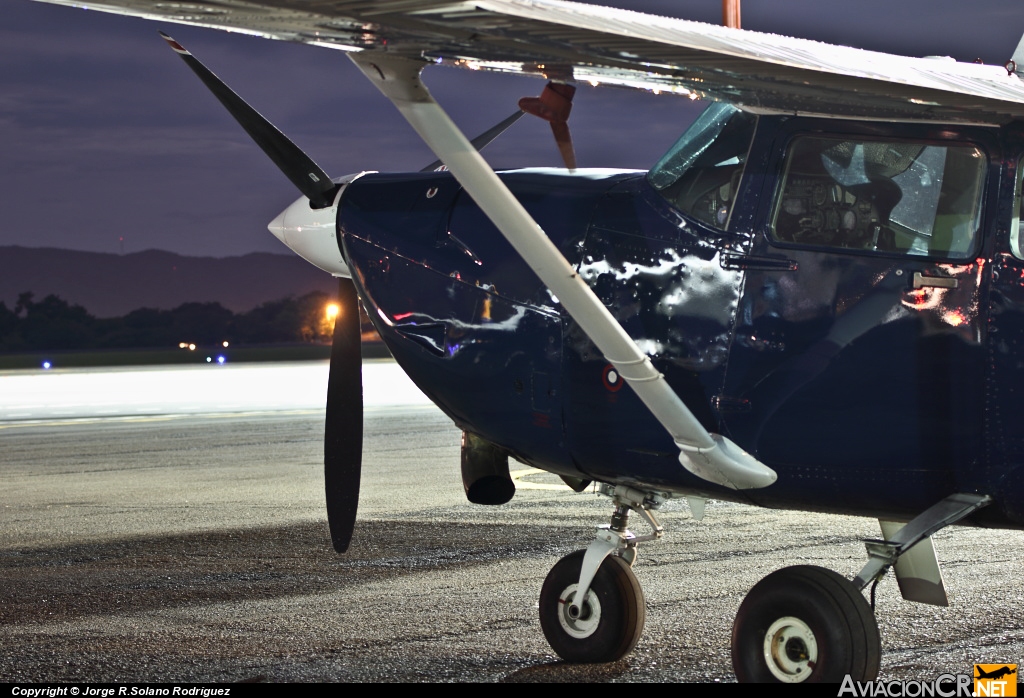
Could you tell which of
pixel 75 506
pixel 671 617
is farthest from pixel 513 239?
pixel 75 506

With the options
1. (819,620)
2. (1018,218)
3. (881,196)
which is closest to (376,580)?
(819,620)

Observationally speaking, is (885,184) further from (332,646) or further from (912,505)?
(332,646)

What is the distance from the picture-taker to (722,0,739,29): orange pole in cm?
783

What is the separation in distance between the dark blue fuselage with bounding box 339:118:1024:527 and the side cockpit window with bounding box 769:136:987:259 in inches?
2.2

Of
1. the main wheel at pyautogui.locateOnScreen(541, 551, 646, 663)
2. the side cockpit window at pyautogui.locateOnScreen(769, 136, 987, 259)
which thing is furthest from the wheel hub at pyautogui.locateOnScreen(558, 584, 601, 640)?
the side cockpit window at pyautogui.locateOnScreen(769, 136, 987, 259)

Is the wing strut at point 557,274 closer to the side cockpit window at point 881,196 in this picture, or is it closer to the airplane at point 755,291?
the airplane at point 755,291

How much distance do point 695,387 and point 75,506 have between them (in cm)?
857

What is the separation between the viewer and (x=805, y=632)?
552 cm

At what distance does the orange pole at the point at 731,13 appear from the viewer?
7.83m

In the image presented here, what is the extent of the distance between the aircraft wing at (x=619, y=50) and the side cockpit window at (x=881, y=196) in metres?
0.16

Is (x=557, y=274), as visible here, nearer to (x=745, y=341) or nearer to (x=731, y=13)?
(x=745, y=341)

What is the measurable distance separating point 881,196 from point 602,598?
2.43m

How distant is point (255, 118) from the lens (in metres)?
7.35

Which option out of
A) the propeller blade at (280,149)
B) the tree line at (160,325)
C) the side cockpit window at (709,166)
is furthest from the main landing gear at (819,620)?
the tree line at (160,325)
